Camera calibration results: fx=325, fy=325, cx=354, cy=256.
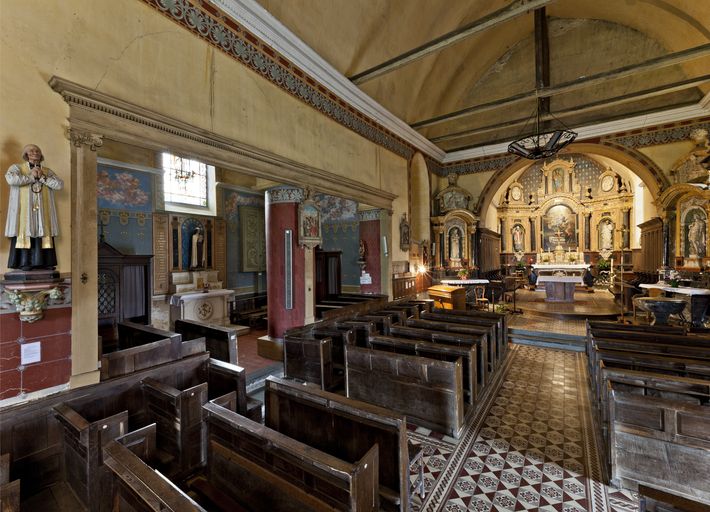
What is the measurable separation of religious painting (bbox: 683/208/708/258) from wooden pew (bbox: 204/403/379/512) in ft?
33.5

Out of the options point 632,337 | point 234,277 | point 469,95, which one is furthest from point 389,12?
point 234,277

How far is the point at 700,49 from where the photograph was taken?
588cm

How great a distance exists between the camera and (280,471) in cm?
189

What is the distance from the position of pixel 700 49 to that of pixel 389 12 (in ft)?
19.0

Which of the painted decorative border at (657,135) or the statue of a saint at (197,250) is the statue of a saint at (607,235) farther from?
the statue of a saint at (197,250)

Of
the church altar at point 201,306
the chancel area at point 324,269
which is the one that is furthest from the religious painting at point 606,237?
the church altar at point 201,306

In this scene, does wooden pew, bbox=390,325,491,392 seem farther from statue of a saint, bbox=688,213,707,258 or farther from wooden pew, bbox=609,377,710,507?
statue of a saint, bbox=688,213,707,258

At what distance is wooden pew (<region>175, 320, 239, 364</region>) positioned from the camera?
15.1 feet

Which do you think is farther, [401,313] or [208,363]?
[401,313]

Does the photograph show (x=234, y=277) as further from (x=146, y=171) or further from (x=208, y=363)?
(x=208, y=363)

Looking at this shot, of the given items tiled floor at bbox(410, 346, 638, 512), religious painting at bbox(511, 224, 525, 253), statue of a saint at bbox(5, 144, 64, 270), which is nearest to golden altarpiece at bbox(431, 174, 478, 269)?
religious painting at bbox(511, 224, 525, 253)

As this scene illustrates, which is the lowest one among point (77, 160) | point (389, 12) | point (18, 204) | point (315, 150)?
point (18, 204)

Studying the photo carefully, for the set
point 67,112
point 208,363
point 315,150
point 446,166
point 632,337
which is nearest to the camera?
point 67,112

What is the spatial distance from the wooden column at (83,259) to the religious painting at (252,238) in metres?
7.03
